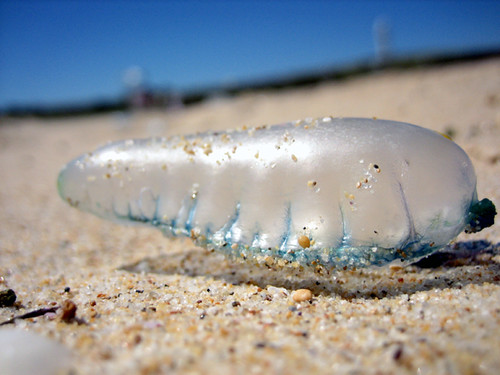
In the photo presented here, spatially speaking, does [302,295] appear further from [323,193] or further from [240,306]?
[323,193]

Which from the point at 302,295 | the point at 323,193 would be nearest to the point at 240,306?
the point at 302,295

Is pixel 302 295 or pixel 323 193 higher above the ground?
pixel 323 193

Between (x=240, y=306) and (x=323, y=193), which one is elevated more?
(x=323, y=193)

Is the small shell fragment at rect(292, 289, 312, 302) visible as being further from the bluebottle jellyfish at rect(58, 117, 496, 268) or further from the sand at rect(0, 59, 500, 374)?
the bluebottle jellyfish at rect(58, 117, 496, 268)

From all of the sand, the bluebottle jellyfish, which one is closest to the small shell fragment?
the sand

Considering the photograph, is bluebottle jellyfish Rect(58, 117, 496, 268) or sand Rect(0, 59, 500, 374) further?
bluebottle jellyfish Rect(58, 117, 496, 268)

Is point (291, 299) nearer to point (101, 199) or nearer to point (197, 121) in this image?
point (101, 199)

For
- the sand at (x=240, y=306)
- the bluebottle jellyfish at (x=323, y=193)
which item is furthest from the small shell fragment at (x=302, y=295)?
the bluebottle jellyfish at (x=323, y=193)

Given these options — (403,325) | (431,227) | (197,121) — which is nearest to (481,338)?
(403,325)
